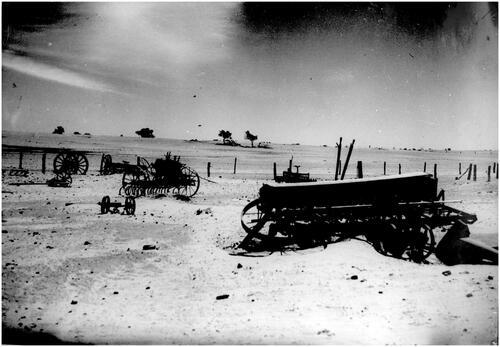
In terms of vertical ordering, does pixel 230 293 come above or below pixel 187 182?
below

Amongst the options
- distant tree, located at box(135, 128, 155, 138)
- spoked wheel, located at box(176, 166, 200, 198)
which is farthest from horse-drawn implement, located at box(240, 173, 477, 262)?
distant tree, located at box(135, 128, 155, 138)

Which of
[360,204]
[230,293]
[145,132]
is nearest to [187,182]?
[360,204]

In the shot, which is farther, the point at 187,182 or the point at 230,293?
the point at 187,182

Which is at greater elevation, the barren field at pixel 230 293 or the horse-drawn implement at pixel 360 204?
the horse-drawn implement at pixel 360 204

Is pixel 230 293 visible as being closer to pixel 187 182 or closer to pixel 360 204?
pixel 360 204

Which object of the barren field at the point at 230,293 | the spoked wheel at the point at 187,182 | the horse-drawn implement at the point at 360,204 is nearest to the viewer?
the barren field at the point at 230,293

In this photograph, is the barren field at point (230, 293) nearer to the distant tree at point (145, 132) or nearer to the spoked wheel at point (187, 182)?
the spoked wheel at point (187, 182)

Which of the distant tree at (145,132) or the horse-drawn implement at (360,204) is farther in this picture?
the distant tree at (145,132)

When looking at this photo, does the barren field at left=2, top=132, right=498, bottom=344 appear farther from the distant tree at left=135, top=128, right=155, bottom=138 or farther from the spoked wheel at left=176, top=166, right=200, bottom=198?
the distant tree at left=135, top=128, right=155, bottom=138

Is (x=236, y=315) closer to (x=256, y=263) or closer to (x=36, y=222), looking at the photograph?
(x=256, y=263)

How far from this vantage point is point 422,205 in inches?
318

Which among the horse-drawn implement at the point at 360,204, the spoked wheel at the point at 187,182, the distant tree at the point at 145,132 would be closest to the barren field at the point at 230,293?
the horse-drawn implement at the point at 360,204

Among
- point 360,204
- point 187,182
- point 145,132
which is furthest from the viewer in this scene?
point 145,132

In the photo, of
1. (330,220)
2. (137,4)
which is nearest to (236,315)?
(330,220)
